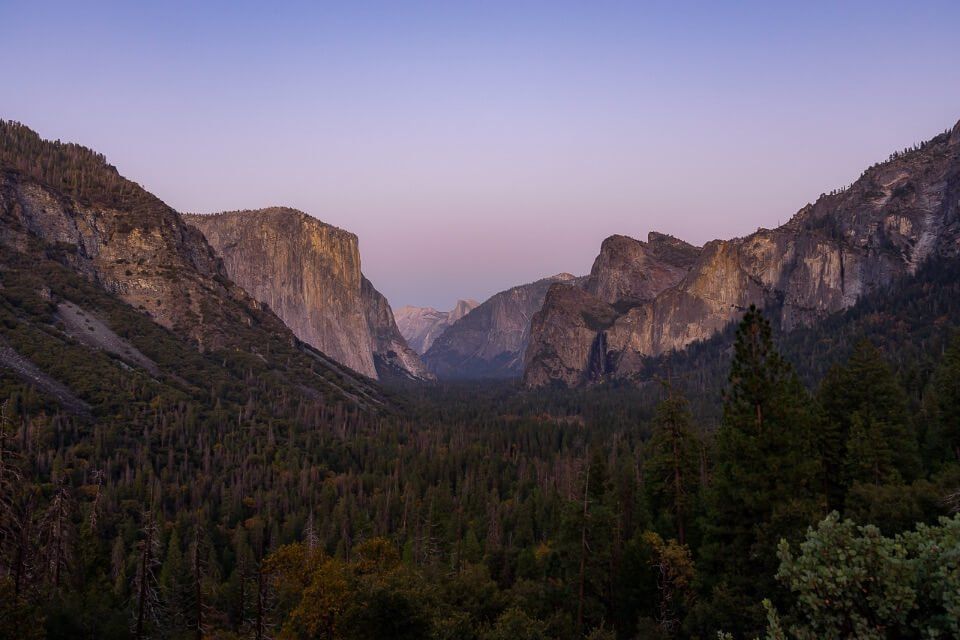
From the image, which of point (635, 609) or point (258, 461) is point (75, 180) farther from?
point (635, 609)

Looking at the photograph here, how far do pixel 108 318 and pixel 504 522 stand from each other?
125346 mm

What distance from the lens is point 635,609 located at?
37.0 metres

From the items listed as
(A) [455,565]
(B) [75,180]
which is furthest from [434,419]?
(B) [75,180]

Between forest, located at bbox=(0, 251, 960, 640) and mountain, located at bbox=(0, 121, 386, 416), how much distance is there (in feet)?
7.75

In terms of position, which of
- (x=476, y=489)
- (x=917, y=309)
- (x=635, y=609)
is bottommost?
(x=476, y=489)

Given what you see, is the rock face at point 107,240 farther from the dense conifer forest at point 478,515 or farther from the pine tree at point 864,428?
the pine tree at point 864,428

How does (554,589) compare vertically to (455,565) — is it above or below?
above

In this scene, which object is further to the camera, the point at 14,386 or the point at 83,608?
the point at 14,386

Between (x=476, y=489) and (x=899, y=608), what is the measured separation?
90.5m

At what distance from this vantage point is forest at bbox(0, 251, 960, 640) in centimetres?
2080

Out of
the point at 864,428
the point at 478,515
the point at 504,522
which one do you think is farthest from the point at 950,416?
the point at 478,515

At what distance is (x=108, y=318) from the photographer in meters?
155

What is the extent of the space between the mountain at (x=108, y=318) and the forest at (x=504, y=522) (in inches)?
93.0

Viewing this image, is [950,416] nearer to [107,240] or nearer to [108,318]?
[108,318]
